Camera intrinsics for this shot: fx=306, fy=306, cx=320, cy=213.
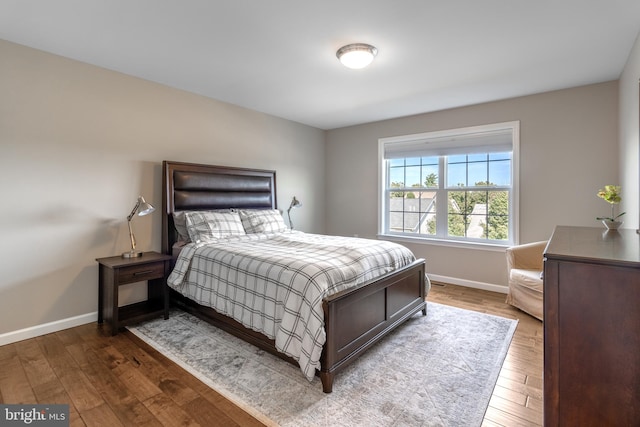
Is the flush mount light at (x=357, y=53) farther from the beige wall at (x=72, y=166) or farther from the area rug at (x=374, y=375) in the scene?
the area rug at (x=374, y=375)

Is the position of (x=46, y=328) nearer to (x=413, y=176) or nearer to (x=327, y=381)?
(x=327, y=381)

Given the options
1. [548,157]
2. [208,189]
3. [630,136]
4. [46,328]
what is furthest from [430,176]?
[46,328]

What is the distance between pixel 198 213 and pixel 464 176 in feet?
11.7

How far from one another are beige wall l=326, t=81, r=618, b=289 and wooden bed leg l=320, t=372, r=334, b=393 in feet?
9.87

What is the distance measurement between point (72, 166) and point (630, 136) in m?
4.97

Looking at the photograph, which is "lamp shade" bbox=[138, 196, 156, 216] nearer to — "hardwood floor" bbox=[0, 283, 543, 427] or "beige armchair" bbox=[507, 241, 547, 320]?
"hardwood floor" bbox=[0, 283, 543, 427]

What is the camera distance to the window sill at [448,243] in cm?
398

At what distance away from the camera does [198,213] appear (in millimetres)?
3344

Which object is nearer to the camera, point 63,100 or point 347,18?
point 347,18

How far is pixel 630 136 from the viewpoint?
2.63 metres

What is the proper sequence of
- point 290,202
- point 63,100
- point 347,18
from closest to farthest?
point 347,18
point 63,100
point 290,202

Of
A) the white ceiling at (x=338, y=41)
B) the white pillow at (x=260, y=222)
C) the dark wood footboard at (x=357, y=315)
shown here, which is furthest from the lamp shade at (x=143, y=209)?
the white ceiling at (x=338, y=41)

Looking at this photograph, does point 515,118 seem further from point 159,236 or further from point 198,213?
point 159,236

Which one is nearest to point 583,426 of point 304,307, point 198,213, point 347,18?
point 304,307
